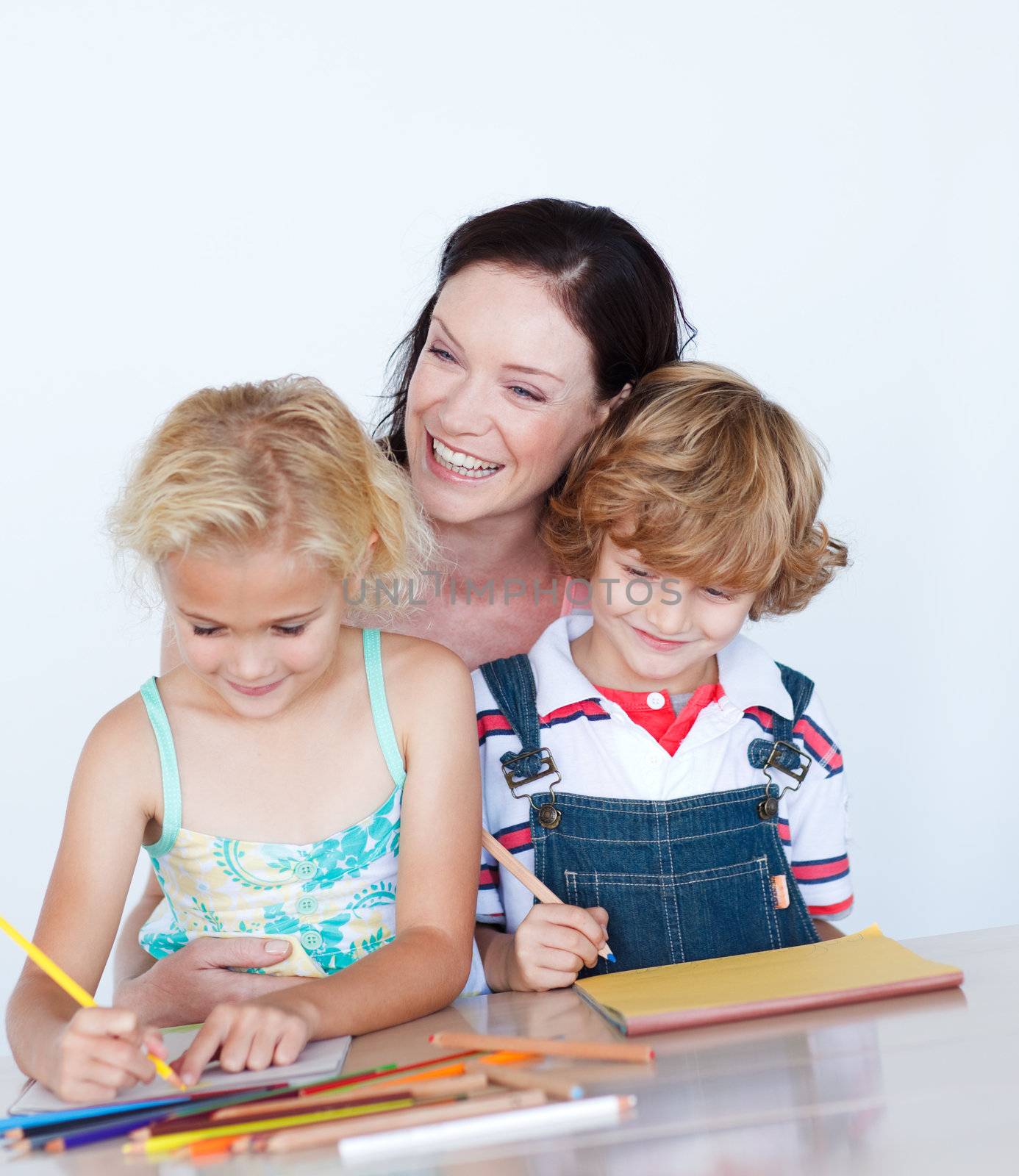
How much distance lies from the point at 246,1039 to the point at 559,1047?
224 millimetres

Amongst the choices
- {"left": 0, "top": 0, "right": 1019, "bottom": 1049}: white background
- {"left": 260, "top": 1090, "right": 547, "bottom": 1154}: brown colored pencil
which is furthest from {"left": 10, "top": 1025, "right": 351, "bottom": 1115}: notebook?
{"left": 0, "top": 0, "right": 1019, "bottom": 1049}: white background

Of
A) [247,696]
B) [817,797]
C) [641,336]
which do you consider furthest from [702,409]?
[247,696]

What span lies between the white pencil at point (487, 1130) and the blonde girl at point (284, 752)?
0.24m

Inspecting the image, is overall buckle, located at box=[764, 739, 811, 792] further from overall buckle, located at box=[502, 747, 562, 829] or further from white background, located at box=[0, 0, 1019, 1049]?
white background, located at box=[0, 0, 1019, 1049]

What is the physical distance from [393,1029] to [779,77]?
218 cm

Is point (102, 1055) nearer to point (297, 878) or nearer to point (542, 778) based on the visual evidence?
point (297, 878)

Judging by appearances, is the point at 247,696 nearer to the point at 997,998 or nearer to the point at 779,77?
the point at 997,998

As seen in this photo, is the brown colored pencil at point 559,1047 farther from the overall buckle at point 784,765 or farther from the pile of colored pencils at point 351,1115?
the overall buckle at point 784,765

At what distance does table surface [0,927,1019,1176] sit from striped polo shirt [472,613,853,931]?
12.9 inches

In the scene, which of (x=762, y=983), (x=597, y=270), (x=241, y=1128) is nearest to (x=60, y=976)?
(x=241, y=1128)

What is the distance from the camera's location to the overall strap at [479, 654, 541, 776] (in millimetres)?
1490

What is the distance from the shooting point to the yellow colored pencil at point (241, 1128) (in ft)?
2.84

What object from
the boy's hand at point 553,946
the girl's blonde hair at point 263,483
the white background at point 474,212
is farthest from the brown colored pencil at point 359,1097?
the white background at point 474,212

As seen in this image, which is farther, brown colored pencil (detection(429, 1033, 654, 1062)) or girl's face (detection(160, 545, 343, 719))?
girl's face (detection(160, 545, 343, 719))
